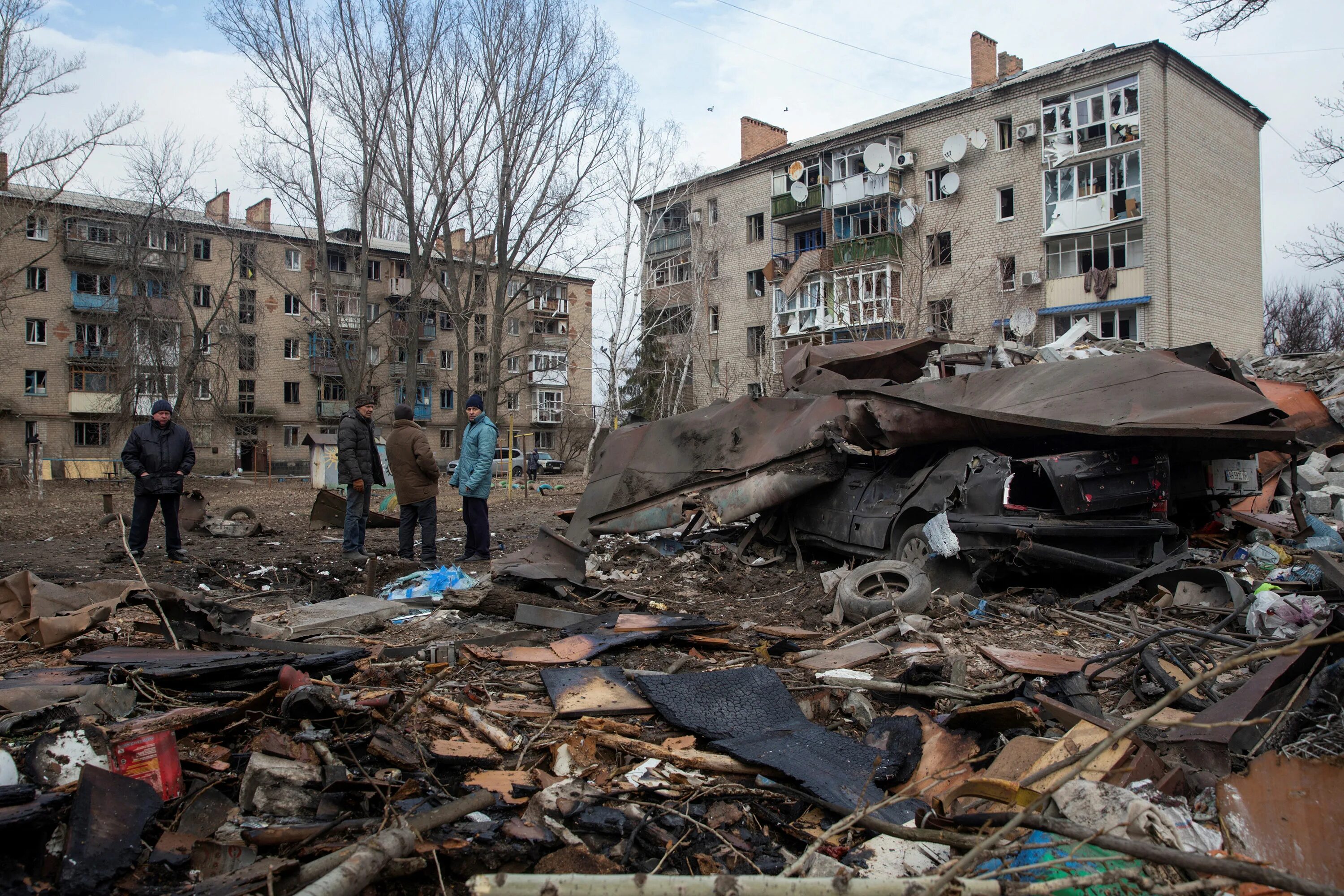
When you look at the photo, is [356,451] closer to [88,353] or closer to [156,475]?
[156,475]

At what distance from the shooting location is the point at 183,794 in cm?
280

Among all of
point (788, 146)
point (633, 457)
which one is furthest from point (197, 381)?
point (633, 457)

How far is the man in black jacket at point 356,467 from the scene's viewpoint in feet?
28.1

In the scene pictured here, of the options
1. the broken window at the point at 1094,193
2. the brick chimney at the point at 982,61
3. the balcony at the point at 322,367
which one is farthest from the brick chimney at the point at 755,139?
the balcony at the point at 322,367

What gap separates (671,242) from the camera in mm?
41062

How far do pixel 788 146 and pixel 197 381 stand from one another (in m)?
26.2

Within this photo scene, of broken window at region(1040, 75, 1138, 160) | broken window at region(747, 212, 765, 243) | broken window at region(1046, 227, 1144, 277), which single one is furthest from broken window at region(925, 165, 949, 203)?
broken window at region(747, 212, 765, 243)

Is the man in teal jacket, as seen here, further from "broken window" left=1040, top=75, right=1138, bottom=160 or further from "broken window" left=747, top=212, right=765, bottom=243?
"broken window" left=747, top=212, right=765, bottom=243

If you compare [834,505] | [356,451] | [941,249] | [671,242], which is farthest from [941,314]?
[356,451]

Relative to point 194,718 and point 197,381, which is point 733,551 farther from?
point 197,381

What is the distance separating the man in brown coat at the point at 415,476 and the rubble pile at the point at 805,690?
58 centimetres

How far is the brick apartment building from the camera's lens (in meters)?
33.7

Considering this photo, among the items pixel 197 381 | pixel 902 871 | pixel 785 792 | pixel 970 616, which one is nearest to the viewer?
pixel 902 871

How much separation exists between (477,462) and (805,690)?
542cm
